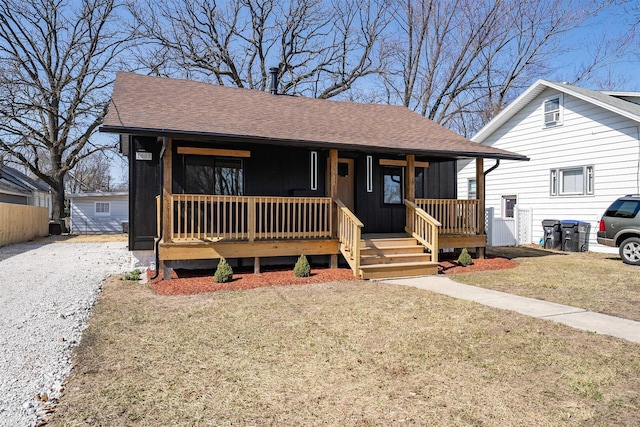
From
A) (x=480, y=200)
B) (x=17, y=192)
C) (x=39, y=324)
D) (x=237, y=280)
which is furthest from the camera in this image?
(x=17, y=192)

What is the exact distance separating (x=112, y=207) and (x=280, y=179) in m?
20.4

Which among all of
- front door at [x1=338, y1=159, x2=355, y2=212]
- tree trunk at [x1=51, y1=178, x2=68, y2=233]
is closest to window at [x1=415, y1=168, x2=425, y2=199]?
front door at [x1=338, y1=159, x2=355, y2=212]

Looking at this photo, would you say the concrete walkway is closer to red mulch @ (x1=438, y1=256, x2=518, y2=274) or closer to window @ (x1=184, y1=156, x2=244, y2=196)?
red mulch @ (x1=438, y1=256, x2=518, y2=274)

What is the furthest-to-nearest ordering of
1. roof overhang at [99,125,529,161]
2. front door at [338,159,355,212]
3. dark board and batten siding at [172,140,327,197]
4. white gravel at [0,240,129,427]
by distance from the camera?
1. front door at [338,159,355,212]
2. dark board and batten siding at [172,140,327,197]
3. roof overhang at [99,125,529,161]
4. white gravel at [0,240,129,427]

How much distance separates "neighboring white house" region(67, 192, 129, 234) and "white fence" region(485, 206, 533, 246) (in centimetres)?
2147

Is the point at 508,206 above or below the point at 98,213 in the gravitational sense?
above

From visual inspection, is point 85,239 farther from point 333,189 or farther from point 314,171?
point 333,189

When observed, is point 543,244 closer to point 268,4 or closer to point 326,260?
point 326,260

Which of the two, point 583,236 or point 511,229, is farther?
point 511,229

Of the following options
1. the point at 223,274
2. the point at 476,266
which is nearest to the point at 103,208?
the point at 223,274

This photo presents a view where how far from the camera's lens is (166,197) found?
784cm

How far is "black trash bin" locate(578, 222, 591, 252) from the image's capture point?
1317 centimetres

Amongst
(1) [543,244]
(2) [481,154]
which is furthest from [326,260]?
(1) [543,244]

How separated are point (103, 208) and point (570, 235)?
25531 mm
